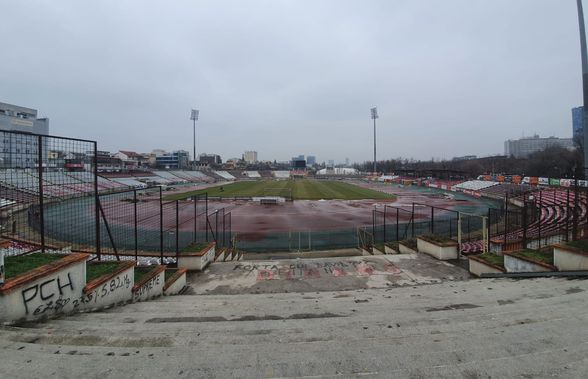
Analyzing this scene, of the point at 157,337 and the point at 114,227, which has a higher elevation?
the point at 157,337

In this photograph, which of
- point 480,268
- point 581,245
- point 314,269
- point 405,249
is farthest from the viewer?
point 405,249

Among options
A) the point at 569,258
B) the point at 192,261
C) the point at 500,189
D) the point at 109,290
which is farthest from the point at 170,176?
the point at 569,258

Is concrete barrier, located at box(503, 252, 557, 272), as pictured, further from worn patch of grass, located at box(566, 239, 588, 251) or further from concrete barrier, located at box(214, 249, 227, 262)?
concrete barrier, located at box(214, 249, 227, 262)

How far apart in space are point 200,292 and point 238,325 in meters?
4.82

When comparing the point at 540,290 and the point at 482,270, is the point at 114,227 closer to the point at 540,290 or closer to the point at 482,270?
the point at 482,270

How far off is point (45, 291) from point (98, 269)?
179 centimetres

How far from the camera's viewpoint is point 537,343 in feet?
10.6

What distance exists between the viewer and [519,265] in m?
8.30

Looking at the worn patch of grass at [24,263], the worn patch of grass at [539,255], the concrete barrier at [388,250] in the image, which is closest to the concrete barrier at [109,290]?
the worn patch of grass at [24,263]

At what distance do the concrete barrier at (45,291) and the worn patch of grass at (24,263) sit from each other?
8.3 inches

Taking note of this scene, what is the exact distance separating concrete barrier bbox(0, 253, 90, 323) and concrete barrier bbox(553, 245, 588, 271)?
403 inches

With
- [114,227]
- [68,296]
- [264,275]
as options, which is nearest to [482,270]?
[264,275]

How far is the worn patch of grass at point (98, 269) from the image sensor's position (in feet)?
18.3

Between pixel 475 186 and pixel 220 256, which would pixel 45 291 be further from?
pixel 475 186
